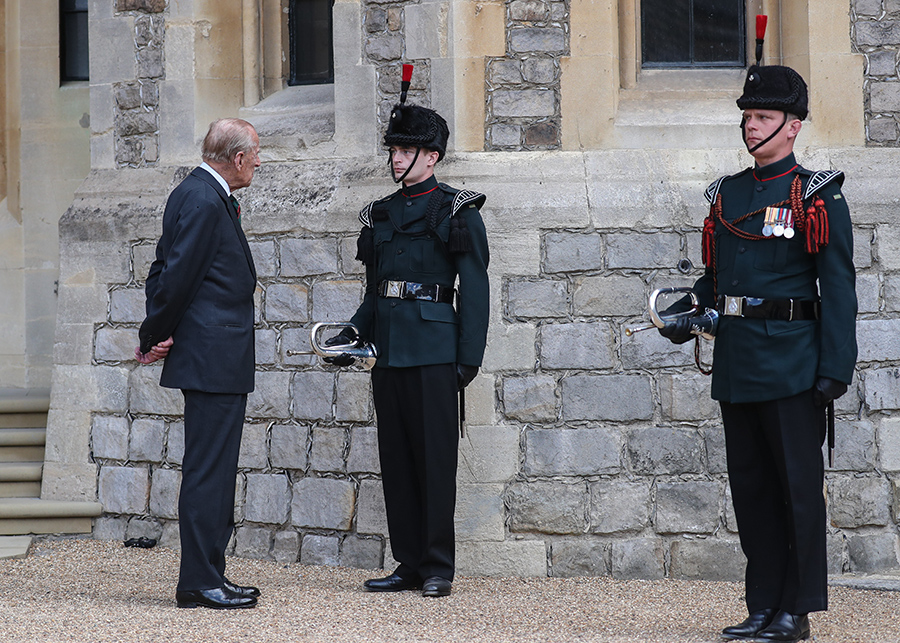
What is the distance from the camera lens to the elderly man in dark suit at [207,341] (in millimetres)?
3910

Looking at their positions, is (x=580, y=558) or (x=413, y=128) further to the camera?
(x=580, y=558)

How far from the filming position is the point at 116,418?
573cm

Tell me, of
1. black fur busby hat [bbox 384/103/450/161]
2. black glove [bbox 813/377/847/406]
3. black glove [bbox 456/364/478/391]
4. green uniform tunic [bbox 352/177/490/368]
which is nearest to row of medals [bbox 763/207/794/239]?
black glove [bbox 813/377/847/406]

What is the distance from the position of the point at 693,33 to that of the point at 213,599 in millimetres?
3386

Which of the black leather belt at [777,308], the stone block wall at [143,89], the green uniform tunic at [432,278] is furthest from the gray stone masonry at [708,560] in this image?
the stone block wall at [143,89]

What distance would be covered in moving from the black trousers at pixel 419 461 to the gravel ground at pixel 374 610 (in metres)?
0.18

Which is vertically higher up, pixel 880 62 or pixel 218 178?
pixel 880 62

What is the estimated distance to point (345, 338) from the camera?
439cm

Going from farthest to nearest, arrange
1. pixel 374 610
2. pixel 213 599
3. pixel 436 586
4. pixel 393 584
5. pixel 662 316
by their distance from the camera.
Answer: pixel 393 584 → pixel 436 586 → pixel 374 610 → pixel 213 599 → pixel 662 316

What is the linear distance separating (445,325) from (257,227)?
1453mm

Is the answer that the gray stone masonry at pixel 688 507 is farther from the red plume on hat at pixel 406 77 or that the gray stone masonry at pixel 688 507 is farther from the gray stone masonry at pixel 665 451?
the red plume on hat at pixel 406 77

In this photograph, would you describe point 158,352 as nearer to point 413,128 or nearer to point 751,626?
point 413,128

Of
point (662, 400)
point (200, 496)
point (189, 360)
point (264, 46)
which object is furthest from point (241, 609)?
point (264, 46)

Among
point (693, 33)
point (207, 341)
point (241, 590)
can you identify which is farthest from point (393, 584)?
point (693, 33)
